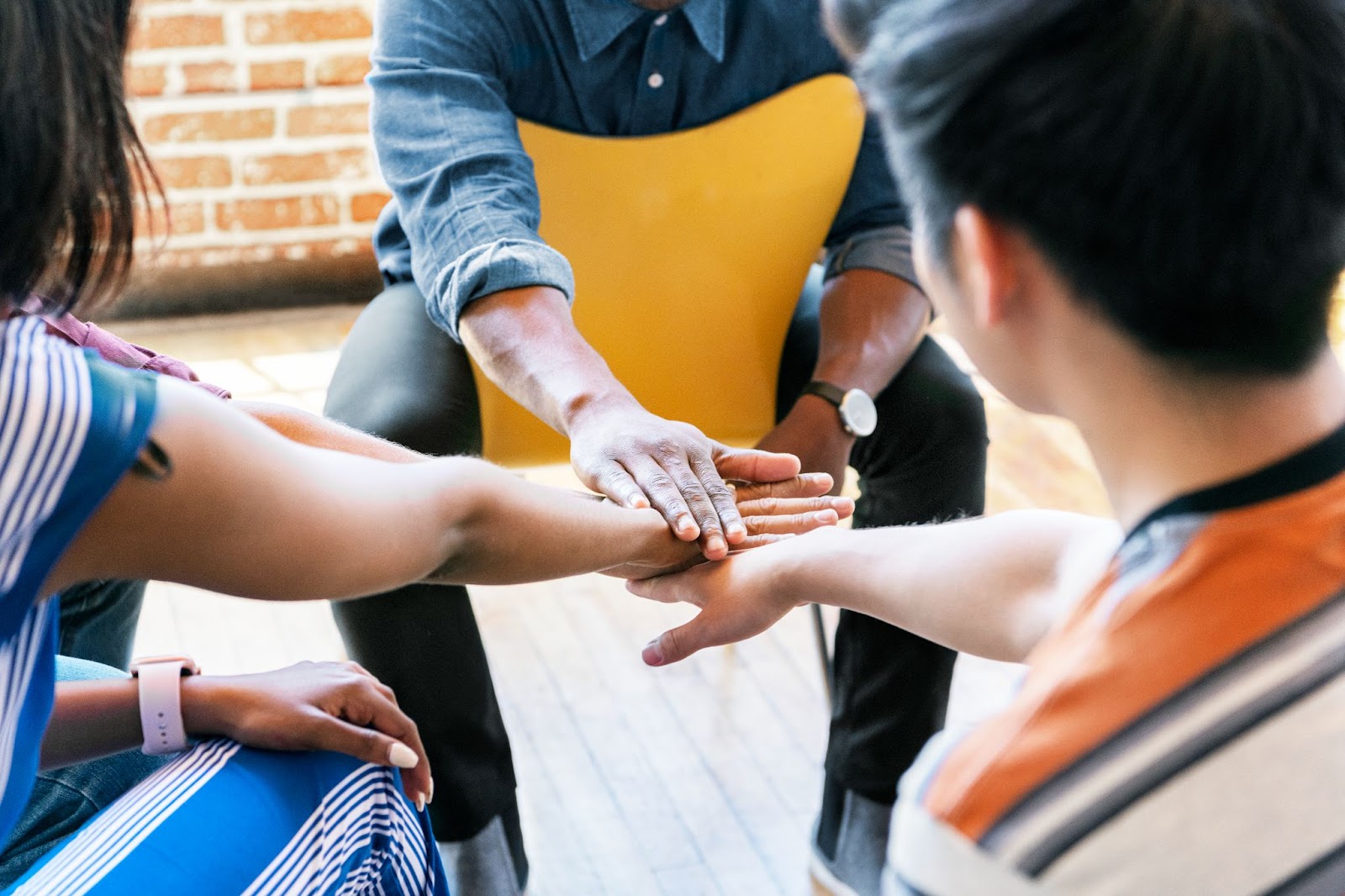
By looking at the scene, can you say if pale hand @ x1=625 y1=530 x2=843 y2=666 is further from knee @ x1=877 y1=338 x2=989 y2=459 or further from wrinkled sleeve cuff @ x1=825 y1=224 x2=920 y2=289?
wrinkled sleeve cuff @ x1=825 y1=224 x2=920 y2=289

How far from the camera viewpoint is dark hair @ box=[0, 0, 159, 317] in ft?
2.20

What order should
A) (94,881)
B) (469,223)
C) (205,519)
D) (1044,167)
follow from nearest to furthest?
(1044,167) → (205,519) → (94,881) → (469,223)

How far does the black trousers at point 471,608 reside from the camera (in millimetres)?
1366

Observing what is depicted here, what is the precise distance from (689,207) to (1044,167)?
3.11 ft

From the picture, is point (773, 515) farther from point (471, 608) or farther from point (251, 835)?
point (251, 835)

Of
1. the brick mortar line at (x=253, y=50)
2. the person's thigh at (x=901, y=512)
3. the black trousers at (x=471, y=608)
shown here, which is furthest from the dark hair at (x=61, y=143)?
the brick mortar line at (x=253, y=50)

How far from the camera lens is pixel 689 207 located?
1530 mm

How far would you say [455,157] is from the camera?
1.45 meters

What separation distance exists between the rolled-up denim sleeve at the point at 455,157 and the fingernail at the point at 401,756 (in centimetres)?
53

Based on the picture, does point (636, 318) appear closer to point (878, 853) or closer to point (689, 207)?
point (689, 207)

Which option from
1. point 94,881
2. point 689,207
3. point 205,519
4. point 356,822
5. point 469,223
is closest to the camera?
point 205,519

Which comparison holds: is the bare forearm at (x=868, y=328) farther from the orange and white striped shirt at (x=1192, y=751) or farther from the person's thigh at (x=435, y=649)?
the orange and white striped shirt at (x=1192, y=751)

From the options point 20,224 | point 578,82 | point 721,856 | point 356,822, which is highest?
point 20,224

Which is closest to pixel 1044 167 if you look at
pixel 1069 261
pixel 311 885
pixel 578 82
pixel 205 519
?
pixel 1069 261
